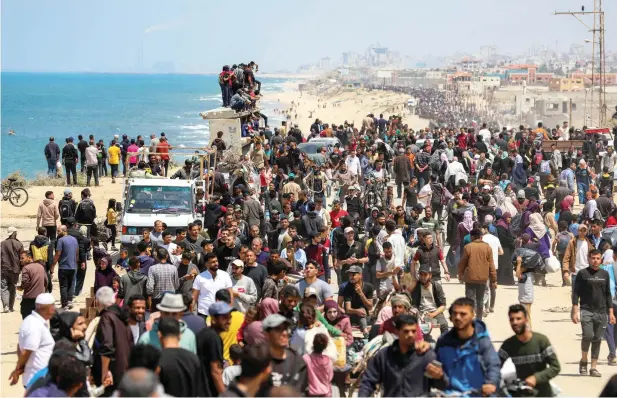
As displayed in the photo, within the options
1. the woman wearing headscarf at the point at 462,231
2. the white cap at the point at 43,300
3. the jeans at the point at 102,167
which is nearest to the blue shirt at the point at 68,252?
the woman wearing headscarf at the point at 462,231

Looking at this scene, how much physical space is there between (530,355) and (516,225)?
1015cm

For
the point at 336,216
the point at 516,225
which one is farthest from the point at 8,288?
the point at 516,225

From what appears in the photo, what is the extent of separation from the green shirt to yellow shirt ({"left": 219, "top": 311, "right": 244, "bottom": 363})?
2554mm

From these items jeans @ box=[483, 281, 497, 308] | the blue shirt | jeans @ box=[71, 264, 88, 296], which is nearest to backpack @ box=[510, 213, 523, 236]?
jeans @ box=[483, 281, 497, 308]

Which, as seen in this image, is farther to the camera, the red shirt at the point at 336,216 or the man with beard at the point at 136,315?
the red shirt at the point at 336,216

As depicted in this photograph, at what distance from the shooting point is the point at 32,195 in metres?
31.5

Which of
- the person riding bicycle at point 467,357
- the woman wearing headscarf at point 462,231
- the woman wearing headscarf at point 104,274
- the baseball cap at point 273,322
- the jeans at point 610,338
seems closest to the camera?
the person riding bicycle at point 467,357

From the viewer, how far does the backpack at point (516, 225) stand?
739 inches

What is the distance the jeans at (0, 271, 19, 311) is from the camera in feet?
53.3

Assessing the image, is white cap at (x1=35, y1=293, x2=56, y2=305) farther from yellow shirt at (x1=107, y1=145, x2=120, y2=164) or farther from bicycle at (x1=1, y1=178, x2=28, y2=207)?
yellow shirt at (x1=107, y1=145, x2=120, y2=164)

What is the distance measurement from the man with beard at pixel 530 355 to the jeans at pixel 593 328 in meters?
4.15

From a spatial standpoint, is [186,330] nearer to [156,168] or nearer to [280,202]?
[280,202]

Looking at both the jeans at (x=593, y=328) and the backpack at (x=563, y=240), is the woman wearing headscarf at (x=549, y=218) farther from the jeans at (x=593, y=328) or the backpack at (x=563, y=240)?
the jeans at (x=593, y=328)

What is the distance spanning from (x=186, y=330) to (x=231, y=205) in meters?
9.88
